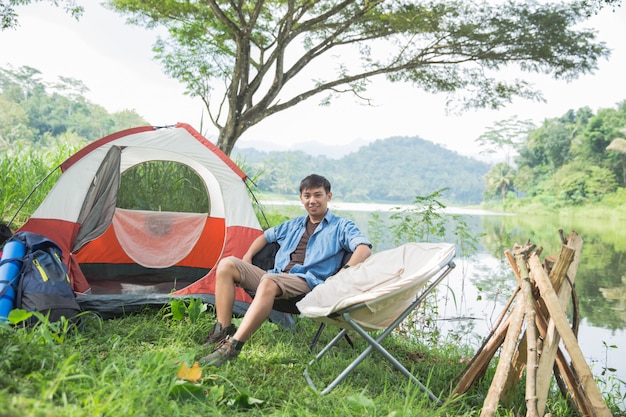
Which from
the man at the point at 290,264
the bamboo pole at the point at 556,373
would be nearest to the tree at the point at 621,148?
the man at the point at 290,264

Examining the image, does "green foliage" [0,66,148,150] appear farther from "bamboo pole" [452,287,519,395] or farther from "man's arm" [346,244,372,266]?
"bamboo pole" [452,287,519,395]

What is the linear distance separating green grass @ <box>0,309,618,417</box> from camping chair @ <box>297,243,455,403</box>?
117mm

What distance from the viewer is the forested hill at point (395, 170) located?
113ft

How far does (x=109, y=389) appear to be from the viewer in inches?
68.4

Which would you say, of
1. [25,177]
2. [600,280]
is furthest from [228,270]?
[600,280]

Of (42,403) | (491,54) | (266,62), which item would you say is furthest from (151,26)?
(42,403)

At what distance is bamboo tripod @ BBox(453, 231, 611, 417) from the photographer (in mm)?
1989

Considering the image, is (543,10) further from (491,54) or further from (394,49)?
(394,49)

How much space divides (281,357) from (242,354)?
0.60 feet

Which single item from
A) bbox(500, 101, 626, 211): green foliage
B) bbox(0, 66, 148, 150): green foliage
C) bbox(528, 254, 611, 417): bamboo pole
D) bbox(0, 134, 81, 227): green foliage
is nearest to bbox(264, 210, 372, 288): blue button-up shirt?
bbox(528, 254, 611, 417): bamboo pole

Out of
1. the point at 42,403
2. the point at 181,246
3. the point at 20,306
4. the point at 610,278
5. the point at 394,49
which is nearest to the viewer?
the point at 42,403

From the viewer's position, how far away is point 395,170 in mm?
36719

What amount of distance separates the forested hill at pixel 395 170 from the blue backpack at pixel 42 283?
2923cm

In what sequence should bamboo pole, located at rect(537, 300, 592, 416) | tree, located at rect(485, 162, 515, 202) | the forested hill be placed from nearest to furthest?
1. bamboo pole, located at rect(537, 300, 592, 416)
2. tree, located at rect(485, 162, 515, 202)
3. the forested hill
